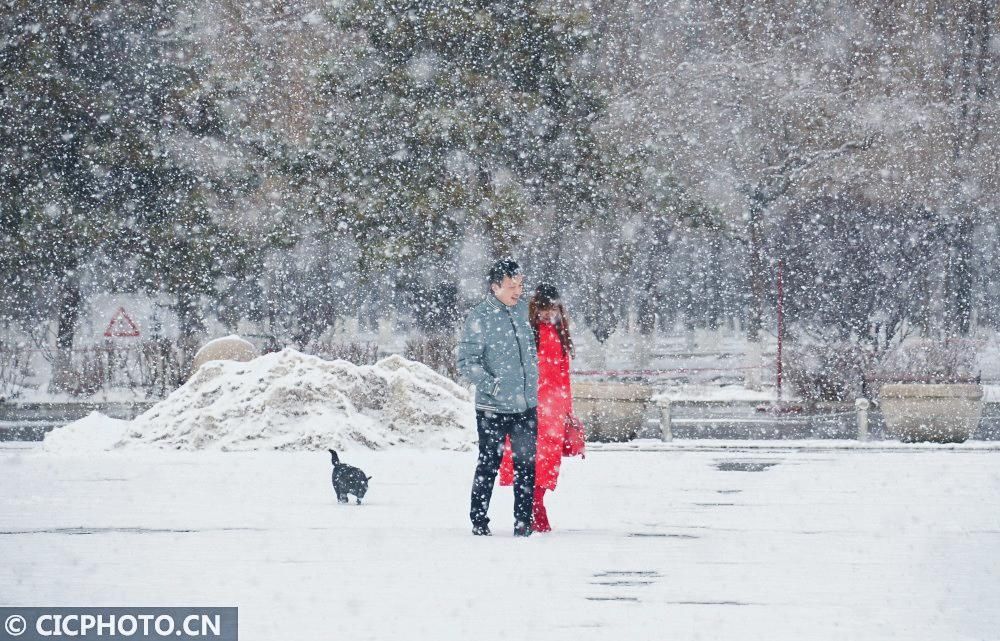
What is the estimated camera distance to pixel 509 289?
9016 millimetres

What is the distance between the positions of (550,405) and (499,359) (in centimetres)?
84

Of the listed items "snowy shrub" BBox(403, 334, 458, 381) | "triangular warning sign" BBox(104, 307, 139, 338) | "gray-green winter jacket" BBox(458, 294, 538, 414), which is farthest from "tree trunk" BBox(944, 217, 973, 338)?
"gray-green winter jacket" BBox(458, 294, 538, 414)

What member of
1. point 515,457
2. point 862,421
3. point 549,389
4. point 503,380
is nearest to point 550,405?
point 549,389

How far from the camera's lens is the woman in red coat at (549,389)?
952 centimetres

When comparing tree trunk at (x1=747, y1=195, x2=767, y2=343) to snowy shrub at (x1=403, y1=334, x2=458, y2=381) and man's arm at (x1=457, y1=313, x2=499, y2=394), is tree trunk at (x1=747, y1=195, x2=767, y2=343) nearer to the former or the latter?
snowy shrub at (x1=403, y1=334, x2=458, y2=381)

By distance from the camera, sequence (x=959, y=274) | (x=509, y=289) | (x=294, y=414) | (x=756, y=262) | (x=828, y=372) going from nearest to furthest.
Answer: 1. (x=509, y=289)
2. (x=294, y=414)
3. (x=828, y=372)
4. (x=756, y=262)
5. (x=959, y=274)

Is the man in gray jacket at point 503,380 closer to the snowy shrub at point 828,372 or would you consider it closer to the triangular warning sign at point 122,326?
the snowy shrub at point 828,372

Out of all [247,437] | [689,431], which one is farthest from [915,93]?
[247,437]

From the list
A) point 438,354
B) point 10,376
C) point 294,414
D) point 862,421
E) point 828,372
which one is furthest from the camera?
point 10,376

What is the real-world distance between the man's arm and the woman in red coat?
0.69 m

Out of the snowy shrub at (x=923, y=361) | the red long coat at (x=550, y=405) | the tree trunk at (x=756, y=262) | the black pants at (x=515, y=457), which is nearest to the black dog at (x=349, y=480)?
the red long coat at (x=550, y=405)

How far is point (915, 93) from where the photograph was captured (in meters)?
36.8

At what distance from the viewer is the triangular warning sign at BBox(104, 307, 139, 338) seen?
27.3 metres

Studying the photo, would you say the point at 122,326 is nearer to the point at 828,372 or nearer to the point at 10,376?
the point at 10,376
